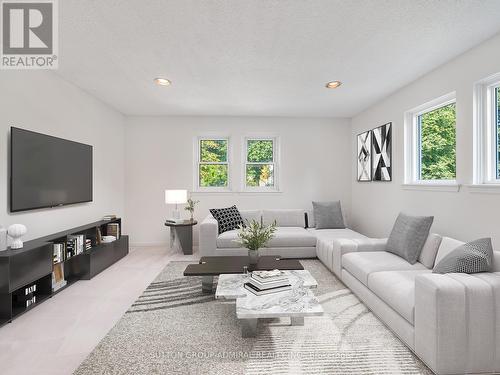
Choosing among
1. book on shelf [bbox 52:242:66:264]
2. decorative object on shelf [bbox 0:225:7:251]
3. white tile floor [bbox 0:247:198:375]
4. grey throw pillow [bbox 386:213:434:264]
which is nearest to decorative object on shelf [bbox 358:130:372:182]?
grey throw pillow [bbox 386:213:434:264]

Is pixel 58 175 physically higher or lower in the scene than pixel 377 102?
lower

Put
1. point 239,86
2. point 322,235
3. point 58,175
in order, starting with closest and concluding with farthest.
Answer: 1. point 58,175
2. point 239,86
3. point 322,235

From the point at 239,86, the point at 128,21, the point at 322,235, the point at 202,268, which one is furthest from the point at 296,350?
the point at 239,86

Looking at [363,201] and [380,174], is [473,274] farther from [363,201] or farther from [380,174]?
[363,201]

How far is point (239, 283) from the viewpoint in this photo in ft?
8.16

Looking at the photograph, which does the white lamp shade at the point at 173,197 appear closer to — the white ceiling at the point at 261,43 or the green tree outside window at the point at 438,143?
the white ceiling at the point at 261,43

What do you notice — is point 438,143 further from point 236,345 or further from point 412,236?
point 236,345

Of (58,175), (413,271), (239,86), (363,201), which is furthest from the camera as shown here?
(363,201)

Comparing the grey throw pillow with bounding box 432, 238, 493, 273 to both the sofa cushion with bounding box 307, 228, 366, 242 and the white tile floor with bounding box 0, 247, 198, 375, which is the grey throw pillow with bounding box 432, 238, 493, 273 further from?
the white tile floor with bounding box 0, 247, 198, 375

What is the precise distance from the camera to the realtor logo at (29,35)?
6.96ft

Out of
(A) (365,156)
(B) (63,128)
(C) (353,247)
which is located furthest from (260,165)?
(B) (63,128)

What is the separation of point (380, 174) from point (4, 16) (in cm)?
473

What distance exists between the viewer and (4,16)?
7.25 feet

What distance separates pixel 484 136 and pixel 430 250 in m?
1.20
